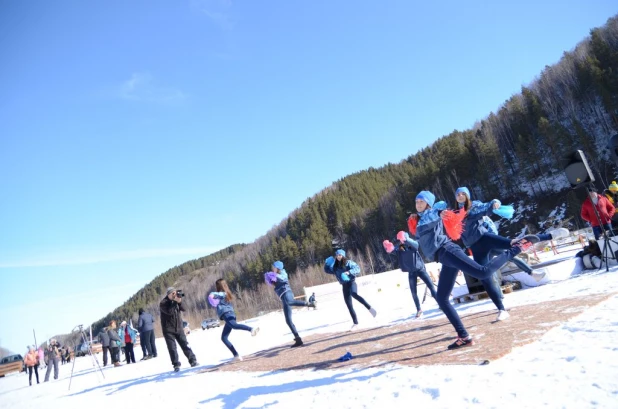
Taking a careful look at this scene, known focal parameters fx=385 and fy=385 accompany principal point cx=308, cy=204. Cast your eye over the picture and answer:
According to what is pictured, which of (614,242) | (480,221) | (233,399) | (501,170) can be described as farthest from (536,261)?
(501,170)

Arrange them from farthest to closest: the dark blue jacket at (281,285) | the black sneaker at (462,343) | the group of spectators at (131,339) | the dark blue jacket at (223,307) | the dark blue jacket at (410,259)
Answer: the group of spectators at (131,339), the dark blue jacket at (223,307), the dark blue jacket at (281,285), the dark blue jacket at (410,259), the black sneaker at (462,343)

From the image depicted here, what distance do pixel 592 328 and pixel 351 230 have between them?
87.5 meters

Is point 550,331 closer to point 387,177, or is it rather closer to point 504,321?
point 504,321

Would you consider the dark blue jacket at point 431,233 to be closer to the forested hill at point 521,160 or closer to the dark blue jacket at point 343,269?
the dark blue jacket at point 343,269

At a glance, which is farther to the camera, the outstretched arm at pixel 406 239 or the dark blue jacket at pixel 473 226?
the outstretched arm at pixel 406 239

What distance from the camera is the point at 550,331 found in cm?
416

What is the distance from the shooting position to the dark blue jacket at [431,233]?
4652 millimetres

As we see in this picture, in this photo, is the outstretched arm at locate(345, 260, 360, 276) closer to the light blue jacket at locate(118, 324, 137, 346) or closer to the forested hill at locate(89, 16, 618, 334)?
the light blue jacket at locate(118, 324, 137, 346)

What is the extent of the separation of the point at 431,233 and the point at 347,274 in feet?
13.8

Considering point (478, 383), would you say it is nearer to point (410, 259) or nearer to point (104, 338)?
point (410, 259)

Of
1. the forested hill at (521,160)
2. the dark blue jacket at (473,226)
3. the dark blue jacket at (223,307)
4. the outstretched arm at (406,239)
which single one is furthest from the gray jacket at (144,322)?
the forested hill at (521,160)

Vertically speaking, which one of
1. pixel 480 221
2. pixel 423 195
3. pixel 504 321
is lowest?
pixel 504 321

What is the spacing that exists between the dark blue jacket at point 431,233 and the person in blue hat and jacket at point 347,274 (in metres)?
3.99

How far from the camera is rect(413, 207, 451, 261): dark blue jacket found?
4.65m
